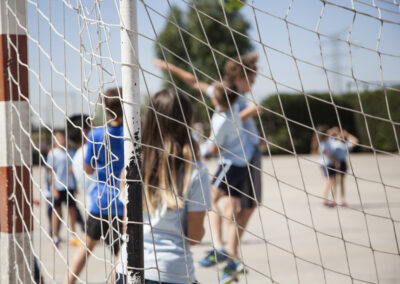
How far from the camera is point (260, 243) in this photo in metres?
5.30

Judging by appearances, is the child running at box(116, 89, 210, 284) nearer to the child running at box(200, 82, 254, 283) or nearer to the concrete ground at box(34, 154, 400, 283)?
the concrete ground at box(34, 154, 400, 283)

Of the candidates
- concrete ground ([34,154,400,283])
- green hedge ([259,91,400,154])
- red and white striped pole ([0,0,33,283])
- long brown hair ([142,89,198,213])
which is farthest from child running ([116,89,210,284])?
green hedge ([259,91,400,154])

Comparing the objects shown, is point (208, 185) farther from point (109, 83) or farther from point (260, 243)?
point (260, 243)

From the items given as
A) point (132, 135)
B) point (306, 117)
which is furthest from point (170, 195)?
point (306, 117)

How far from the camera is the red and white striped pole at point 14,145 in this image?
2.21 meters

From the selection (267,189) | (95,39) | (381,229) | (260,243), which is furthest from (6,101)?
(267,189)

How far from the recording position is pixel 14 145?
2.23m

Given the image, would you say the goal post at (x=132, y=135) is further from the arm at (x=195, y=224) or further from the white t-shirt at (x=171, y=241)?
the arm at (x=195, y=224)

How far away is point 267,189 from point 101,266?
6.33m

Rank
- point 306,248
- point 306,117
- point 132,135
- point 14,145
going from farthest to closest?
point 306,117 → point 306,248 → point 14,145 → point 132,135

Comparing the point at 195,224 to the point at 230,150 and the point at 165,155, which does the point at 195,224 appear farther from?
the point at 230,150

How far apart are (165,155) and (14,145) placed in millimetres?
748

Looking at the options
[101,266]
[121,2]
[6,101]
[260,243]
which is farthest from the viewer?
[260,243]

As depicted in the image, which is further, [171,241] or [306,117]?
[306,117]
